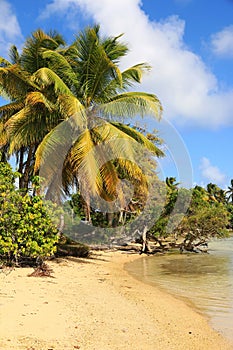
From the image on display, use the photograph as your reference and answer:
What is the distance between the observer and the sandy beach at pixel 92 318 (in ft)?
16.6

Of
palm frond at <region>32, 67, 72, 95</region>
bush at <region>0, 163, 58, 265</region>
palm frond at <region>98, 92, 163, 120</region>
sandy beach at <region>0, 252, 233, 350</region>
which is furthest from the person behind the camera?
palm frond at <region>98, 92, 163, 120</region>

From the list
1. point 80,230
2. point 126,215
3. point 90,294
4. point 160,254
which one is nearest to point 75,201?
point 80,230

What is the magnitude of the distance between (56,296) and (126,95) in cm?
933

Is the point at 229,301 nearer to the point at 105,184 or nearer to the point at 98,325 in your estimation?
the point at 98,325

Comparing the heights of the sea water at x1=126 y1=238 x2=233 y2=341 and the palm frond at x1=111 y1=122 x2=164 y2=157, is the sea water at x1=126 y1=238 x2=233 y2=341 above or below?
below

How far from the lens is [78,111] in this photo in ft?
42.7

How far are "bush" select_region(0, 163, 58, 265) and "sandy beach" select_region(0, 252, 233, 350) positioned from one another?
0.71m

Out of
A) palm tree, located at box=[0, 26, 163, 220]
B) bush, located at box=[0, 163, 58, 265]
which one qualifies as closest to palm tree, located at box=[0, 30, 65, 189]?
palm tree, located at box=[0, 26, 163, 220]

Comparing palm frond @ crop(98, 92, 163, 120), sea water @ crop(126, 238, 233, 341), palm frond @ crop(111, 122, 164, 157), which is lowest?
sea water @ crop(126, 238, 233, 341)

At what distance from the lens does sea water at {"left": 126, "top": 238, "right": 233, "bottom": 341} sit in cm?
793

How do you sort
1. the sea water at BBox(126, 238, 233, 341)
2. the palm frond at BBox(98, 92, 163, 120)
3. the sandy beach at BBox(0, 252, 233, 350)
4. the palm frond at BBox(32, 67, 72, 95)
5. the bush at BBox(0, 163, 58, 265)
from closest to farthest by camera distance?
the sandy beach at BBox(0, 252, 233, 350), the sea water at BBox(126, 238, 233, 341), the bush at BBox(0, 163, 58, 265), the palm frond at BBox(32, 67, 72, 95), the palm frond at BBox(98, 92, 163, 120)

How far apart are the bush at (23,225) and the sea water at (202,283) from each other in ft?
12.7

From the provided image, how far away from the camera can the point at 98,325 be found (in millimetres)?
5938

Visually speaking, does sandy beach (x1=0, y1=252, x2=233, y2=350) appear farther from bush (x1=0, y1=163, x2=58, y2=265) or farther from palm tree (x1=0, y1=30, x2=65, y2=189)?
palm tree (x1=0, y1=30, x2=65, y2=189)
